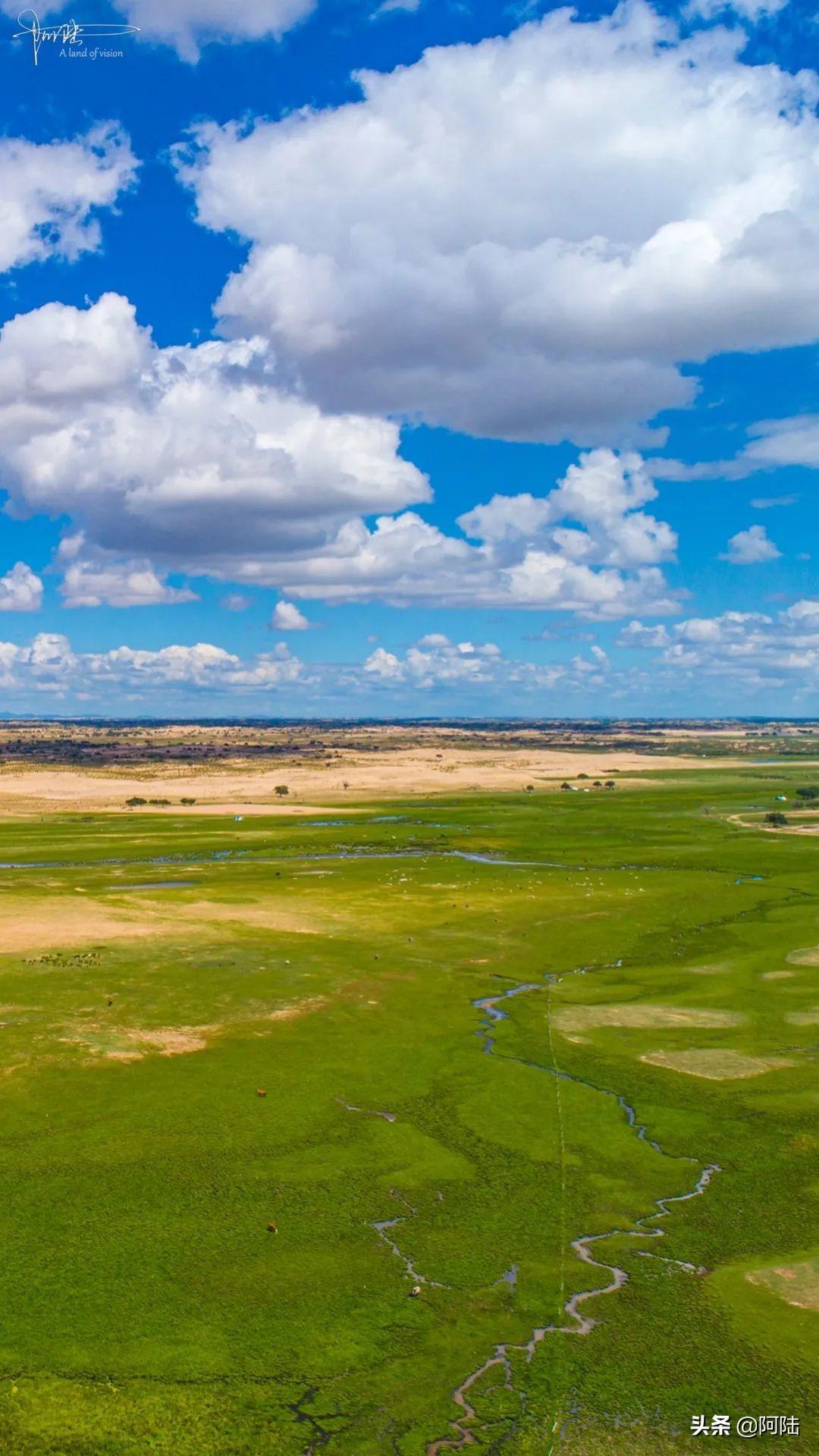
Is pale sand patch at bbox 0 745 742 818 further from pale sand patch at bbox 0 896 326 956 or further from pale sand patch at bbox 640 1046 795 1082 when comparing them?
pale sand patch at bbox 640 1046 795 1082

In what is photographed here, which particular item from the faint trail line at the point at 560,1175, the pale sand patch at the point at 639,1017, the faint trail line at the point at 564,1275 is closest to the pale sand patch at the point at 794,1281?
the faint trail line at the point at 564,1275

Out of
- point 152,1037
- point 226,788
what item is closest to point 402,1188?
point 152,1037

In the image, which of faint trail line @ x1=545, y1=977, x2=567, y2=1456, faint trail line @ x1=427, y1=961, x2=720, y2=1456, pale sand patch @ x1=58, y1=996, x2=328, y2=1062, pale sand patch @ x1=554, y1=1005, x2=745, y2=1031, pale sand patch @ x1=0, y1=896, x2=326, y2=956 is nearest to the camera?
faint trail line @ x1=427, y1=961, x2=720, y2=1456

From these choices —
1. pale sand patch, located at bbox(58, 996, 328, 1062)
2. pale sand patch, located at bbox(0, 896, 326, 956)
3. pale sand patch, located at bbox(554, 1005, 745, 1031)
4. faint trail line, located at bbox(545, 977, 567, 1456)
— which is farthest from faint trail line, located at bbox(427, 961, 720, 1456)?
pale sand patch, located at bbox(0, 896, 326, 956)

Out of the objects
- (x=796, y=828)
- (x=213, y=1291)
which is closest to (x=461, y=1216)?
(x=213, y=1291)

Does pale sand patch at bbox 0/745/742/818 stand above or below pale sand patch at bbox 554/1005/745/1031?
above

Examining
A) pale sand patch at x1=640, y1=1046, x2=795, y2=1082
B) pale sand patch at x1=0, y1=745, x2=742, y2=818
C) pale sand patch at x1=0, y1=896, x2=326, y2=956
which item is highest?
pale sand patch at x1=0, y1=745, x2=742, y2=818
